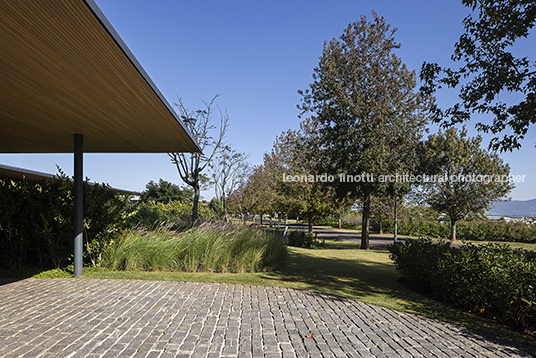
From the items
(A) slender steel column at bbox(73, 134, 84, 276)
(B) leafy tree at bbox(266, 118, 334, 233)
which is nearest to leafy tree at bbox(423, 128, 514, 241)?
(B) leafy tree at bbox(266, 118, 334, 233)

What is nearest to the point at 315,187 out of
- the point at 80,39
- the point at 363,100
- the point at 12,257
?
the point at 363,100

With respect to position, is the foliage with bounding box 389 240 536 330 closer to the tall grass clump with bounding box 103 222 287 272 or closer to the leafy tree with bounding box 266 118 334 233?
the tall grass clump with bounding box 103 222 287 272

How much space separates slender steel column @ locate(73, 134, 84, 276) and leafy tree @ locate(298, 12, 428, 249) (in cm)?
988

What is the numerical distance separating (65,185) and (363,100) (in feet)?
37.2

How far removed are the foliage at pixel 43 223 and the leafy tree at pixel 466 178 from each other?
21826 millimetres

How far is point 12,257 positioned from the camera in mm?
7062

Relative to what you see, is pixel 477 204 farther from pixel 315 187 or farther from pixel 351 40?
pixel 351 40

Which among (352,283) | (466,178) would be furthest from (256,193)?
(352,283)

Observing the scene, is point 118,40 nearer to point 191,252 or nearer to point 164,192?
point 191,252

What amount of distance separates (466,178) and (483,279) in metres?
21.8

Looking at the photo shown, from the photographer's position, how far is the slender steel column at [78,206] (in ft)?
21.8

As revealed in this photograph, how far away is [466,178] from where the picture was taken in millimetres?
23109

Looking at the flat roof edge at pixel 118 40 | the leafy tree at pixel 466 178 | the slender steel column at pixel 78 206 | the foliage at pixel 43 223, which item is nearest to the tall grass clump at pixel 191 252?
the foliage at pixel 43 223

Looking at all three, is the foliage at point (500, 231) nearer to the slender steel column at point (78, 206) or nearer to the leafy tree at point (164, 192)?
the slender steel column at point (78, 206)
